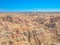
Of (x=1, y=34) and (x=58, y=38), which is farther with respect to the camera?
(x=58, y=38)

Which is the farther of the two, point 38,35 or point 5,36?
point 38,35

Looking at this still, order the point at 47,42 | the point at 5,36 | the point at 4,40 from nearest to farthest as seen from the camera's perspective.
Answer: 1. the point at 4,40
2. the point at 5,36
3. the point at 47,42

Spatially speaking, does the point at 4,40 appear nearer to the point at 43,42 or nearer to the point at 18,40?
the point at 18,40

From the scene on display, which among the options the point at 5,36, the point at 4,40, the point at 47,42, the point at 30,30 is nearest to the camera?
the point at 4,40

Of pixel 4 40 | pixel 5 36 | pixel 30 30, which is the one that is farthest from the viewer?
pixel 30 30

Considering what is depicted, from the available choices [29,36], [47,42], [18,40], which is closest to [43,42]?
[47,42]

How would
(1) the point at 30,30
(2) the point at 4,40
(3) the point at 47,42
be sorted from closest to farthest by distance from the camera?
(2) the point at 4,40, (3) the point at 47,42, (1) the point at 30,30

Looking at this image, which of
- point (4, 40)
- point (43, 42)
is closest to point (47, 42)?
point (43, 42)

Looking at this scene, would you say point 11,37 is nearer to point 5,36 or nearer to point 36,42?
point 5,36

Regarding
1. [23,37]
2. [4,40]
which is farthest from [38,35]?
[4,40]
